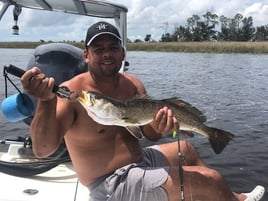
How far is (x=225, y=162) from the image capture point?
7.77 metres

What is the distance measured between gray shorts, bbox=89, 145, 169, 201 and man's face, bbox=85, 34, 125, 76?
32.9 inches

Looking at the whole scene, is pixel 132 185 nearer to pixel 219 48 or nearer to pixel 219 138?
pixel 219 138

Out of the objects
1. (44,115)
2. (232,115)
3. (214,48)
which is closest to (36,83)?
(44,115)

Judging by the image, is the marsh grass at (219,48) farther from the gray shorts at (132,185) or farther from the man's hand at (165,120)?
the man's hand at (165,120)

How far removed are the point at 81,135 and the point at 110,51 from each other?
736mm

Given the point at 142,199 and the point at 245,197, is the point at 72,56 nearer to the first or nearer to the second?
the point at 142,199

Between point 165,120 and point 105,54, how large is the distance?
76cm

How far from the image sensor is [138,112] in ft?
10.2

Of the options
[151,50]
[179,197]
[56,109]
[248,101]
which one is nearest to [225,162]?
[179,197]

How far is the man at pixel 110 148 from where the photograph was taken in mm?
3203

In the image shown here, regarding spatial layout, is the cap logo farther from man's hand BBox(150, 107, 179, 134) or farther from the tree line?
the tree line

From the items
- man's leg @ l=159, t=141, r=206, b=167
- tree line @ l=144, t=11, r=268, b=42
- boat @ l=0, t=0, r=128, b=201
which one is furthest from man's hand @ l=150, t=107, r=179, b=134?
tree line @ l=144, t=11, r=268, b=42

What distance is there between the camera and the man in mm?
3203

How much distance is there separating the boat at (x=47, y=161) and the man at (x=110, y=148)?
44 centimetres
